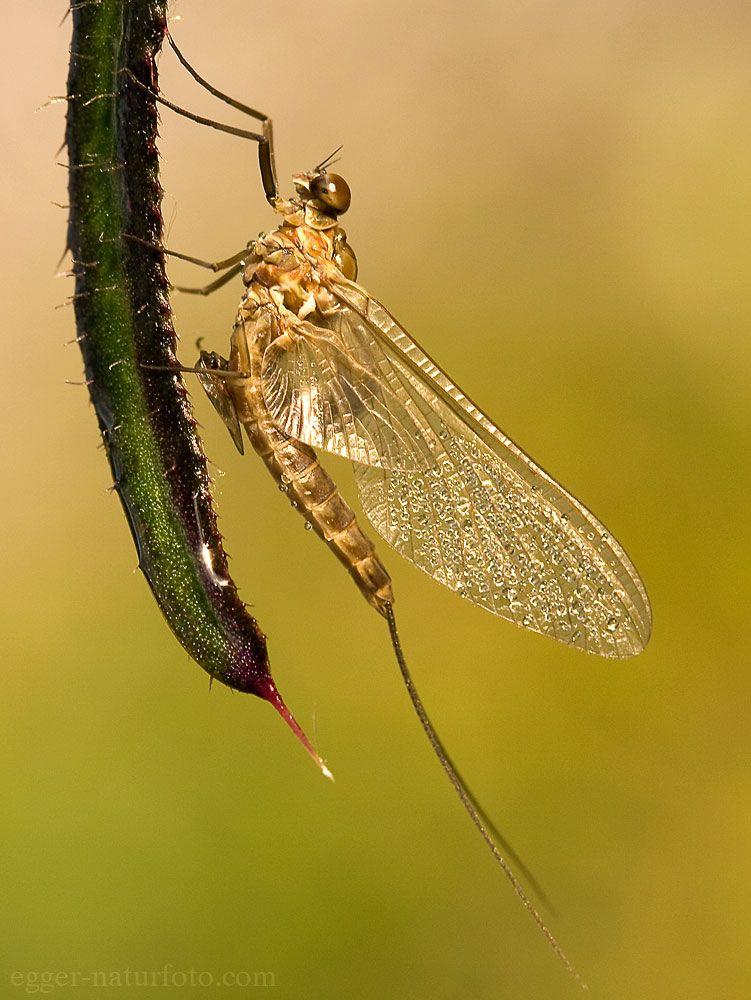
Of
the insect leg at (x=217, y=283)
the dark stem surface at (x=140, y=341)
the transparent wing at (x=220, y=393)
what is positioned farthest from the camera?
the insect leg at (x=217, y=283)

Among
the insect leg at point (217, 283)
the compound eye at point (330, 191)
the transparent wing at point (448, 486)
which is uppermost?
the insect leg at point (217, 283)

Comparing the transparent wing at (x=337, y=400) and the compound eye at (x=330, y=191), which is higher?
the compound eye at (x=330, y=191)

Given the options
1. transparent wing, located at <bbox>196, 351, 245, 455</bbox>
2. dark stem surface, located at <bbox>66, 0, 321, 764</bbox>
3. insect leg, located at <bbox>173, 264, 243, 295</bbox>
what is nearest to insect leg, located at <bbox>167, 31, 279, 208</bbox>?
insect leg, located at <bbox>173, 264, 243, 295</bbox>

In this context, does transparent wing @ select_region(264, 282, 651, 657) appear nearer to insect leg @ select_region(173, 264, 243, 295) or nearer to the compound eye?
the compound eye

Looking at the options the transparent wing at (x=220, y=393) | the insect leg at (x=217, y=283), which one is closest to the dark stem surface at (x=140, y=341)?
the transparent wing at (x=220, y=393)

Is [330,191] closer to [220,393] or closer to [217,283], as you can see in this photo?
[217,283]

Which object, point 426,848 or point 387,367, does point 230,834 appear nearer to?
point 426,848

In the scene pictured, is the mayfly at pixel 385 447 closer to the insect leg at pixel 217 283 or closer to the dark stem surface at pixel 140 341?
the insect leg at pixel 217 283

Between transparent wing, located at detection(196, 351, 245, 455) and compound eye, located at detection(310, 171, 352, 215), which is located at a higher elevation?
compound eye, located at detection(310, 171, 352, 215)
